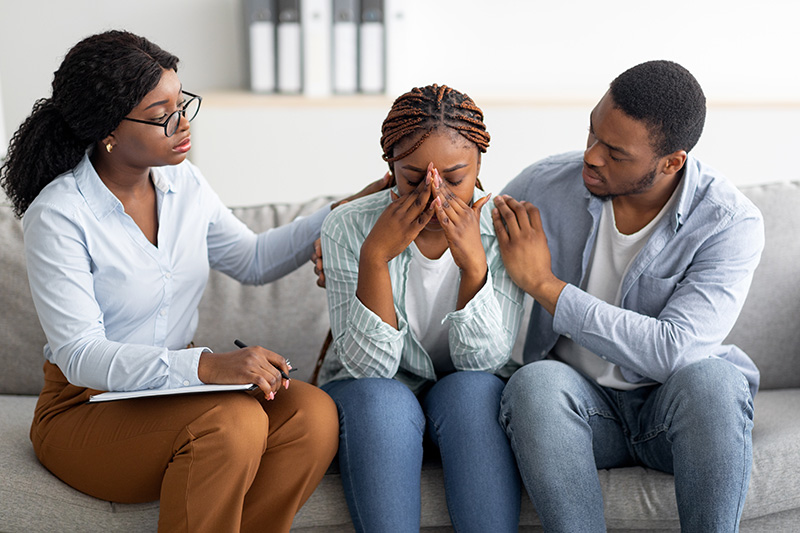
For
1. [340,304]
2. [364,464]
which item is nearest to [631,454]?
[364,464]

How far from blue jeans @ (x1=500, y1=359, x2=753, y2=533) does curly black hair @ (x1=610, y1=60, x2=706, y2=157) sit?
0.45 metres

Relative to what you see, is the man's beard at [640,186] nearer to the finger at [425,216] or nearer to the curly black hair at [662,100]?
the curly black hair at [662,100]

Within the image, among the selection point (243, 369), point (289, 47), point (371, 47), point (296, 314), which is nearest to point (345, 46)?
point (371, 47)

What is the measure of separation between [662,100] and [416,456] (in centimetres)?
82

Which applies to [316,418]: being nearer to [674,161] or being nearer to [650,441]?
[650,441]

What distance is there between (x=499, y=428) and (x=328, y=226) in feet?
1.72

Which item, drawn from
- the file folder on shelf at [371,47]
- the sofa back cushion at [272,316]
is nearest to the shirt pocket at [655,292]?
the sofa back cushion at [272,316]

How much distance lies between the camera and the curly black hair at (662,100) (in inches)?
59.5

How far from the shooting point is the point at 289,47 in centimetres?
298

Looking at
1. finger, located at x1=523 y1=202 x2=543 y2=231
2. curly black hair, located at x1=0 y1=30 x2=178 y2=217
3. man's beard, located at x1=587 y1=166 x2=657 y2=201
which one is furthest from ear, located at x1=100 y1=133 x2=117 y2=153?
man's beard, located at x1=587 y1=166 x2=657 y2=201

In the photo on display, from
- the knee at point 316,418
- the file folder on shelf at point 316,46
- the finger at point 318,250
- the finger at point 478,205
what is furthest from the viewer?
the file folder on shelf at point 316,46

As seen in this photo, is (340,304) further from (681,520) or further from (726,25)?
(726,25)

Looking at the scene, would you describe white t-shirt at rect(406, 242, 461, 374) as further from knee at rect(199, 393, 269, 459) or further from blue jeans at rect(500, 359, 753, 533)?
knee at rect(199, 393, 269, 459)

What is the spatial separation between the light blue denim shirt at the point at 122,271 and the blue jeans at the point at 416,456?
31 centimetres
